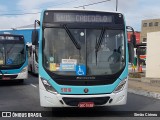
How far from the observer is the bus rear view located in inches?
359

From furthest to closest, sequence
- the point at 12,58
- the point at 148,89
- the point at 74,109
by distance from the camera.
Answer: the point at 12,58, the point at 148,89, the point at 74,109

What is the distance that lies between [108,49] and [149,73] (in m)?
12.5

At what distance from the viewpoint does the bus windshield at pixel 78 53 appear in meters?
9.27

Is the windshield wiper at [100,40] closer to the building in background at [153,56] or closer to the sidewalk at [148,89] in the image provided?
the sidewalk at [148,89]

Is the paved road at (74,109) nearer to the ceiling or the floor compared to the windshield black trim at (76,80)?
nearer to the floor

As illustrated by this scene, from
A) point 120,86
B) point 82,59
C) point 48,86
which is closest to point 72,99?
point 48,86

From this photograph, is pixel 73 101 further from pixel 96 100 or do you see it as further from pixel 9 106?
pixel 9 106

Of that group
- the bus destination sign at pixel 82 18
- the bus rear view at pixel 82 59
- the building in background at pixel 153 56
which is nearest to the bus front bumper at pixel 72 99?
the bus rear view at pixel 82 59

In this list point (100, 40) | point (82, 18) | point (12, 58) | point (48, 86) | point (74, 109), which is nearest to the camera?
point (48, 86)

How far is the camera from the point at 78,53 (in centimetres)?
932

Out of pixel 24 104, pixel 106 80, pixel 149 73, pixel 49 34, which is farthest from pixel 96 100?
pixel 149 73

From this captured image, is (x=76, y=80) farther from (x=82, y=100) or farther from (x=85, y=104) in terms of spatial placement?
(x=85, y=104)

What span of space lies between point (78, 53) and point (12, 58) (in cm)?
1068

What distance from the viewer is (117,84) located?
30.6 ft
